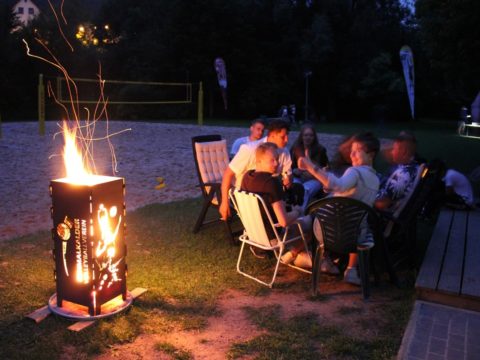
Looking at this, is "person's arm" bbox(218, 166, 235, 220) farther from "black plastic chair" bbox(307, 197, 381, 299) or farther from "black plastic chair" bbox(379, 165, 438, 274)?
"black plastic chair" bbox(379, 165, 438, 274)

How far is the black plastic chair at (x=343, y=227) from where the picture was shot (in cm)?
364

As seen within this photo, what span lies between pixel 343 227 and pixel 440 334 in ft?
3.31

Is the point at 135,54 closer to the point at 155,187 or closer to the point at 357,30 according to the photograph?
the point at 357,30

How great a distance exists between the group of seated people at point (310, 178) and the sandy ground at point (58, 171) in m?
2.73

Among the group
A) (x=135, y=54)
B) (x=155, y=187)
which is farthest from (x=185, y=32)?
(x=155, y=187)

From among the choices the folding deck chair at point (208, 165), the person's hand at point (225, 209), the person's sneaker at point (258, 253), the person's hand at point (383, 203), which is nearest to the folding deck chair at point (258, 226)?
the person's sneaker at point (258, 253)

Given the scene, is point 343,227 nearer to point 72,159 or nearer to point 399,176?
point 399,176

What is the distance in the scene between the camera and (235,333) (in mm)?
3248

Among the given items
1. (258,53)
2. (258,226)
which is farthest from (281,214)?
(258,53)

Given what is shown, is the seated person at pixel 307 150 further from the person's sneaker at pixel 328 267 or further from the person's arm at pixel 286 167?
the person's sneaker at pixel 328 267

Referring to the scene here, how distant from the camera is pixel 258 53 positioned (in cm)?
3869

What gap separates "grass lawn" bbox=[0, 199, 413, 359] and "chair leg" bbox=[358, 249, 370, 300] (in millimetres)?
133

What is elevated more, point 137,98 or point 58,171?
point 137,98

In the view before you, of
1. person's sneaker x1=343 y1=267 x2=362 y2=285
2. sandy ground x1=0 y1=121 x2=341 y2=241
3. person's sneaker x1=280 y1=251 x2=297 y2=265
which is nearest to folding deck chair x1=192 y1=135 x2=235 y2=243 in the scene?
person's sneaker x1=280 y1=251 x2=297 y2=265
